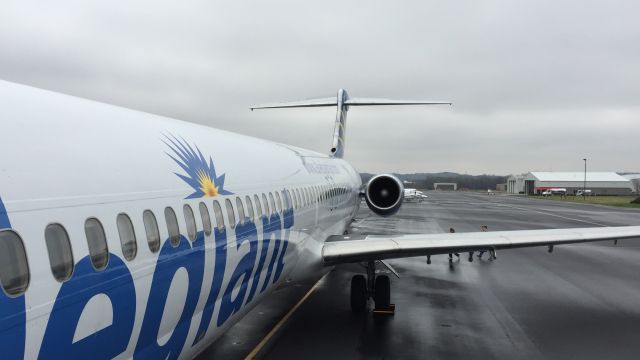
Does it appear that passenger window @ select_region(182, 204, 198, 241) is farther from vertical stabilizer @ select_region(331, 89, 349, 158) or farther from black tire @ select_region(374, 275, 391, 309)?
vertical stabilizer @ select_region(331, 89, 349, 158)

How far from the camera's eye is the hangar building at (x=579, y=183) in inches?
4505

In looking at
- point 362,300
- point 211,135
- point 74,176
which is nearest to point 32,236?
point 74,176

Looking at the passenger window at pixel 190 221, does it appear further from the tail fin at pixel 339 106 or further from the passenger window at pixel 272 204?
the tail fin at pixel 339 106

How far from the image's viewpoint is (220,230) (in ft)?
16.7

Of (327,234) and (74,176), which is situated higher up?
(74,176)

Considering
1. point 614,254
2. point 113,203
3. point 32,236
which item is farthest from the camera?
point 614,254

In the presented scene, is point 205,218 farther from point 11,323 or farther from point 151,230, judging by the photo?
point 11,323

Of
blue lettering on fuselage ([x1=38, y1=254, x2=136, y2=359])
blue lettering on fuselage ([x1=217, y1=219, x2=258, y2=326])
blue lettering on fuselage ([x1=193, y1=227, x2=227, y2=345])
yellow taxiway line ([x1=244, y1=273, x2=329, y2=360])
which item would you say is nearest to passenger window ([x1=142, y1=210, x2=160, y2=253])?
blue lettering on fuselage ([x1=38, y1=254, x2=136, y2=359])

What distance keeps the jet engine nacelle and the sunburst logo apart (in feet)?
30.9

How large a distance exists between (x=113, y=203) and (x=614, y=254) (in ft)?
74.2

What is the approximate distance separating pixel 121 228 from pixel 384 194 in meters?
11.5

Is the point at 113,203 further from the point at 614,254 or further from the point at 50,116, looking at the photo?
the point at 614,254

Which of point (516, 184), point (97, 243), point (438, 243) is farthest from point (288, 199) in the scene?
point (516, 184)

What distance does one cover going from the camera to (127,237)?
3633mm
